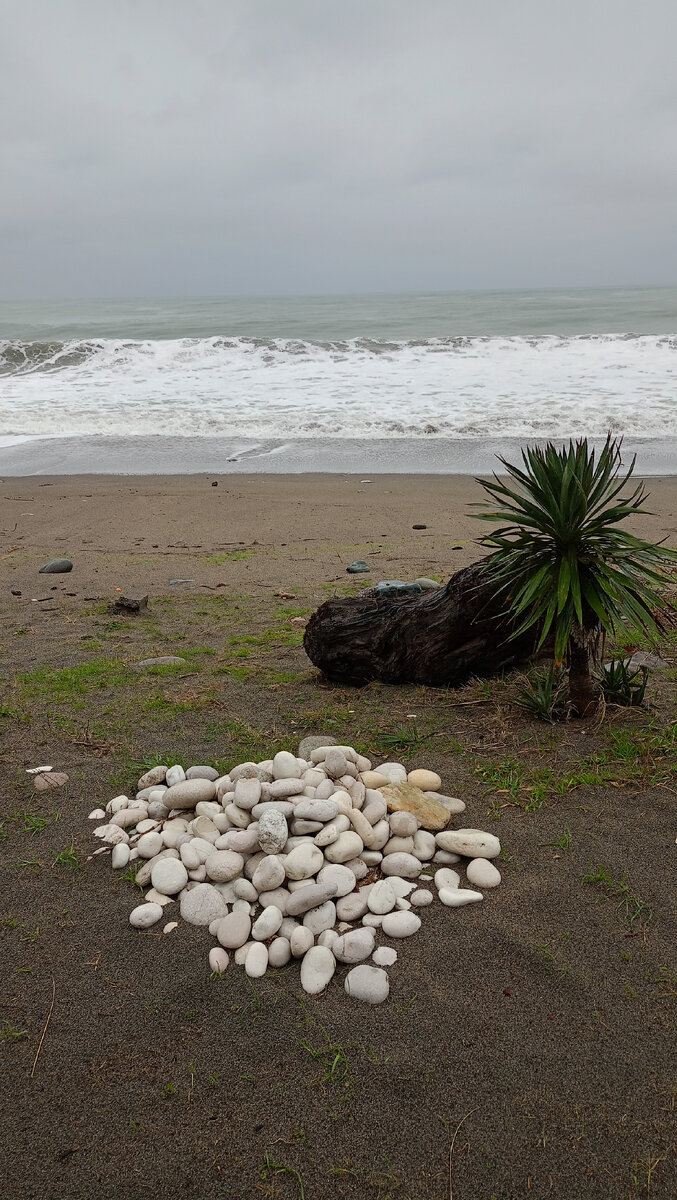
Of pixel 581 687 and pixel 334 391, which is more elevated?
pixel 334 391

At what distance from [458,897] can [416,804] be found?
490 mm

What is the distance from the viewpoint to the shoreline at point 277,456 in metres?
13.0

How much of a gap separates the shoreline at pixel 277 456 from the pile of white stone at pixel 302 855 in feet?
31.7

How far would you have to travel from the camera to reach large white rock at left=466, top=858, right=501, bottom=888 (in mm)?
2773

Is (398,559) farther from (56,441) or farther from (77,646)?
(56,441)

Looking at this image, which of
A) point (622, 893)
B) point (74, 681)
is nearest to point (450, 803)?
point (622, 893)

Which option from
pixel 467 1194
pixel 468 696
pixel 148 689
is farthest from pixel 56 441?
pixel 467 1194

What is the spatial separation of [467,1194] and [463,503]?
8.99 meters

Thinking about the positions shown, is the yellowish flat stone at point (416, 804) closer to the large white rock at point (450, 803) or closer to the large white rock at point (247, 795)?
the large white rock at point (450, 803)

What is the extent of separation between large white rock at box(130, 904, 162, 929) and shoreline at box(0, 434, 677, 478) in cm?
1037

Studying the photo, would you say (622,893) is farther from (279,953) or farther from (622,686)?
(622,686)

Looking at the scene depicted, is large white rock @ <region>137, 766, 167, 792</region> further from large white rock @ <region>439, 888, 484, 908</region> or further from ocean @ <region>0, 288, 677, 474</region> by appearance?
ocean @ <region>0, 288, 677, 474</region>

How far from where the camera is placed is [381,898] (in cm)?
269

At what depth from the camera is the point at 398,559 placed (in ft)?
25.0
